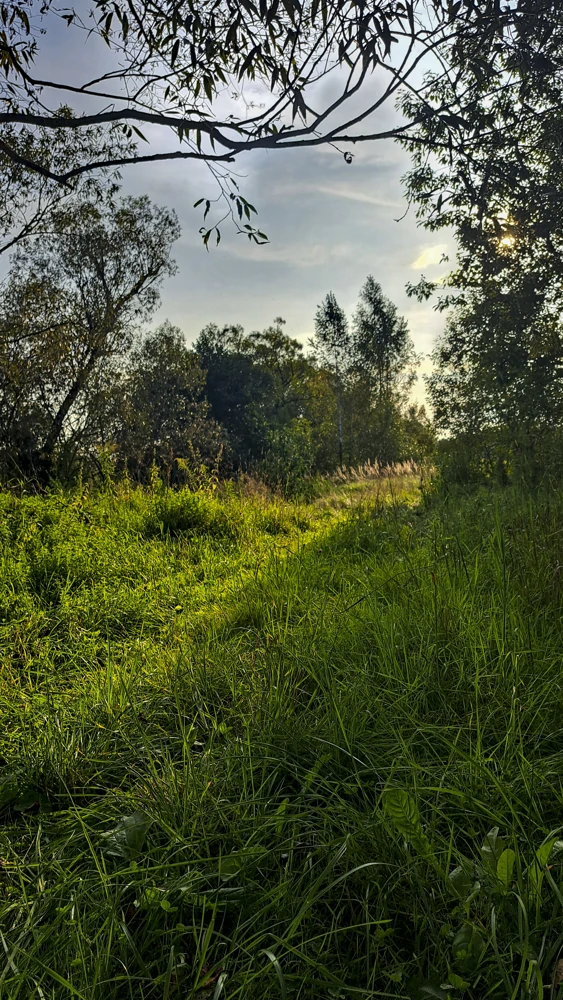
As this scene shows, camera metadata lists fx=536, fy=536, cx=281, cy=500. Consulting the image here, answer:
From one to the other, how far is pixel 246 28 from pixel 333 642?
2950 mm

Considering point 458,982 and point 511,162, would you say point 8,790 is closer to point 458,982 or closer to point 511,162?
point 458,982

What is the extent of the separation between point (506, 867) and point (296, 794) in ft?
2.01

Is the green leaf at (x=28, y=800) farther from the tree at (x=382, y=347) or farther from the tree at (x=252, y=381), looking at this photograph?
the tree at (x=382, y=347)

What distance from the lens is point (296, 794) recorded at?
148 cm

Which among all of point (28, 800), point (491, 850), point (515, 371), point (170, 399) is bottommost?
point (28, 800)

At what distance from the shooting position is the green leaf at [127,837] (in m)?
1.29

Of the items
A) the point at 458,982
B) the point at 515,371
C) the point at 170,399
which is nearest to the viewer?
the point at 458,982

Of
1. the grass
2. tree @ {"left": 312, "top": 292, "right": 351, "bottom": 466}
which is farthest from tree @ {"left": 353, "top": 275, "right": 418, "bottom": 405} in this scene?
the grass

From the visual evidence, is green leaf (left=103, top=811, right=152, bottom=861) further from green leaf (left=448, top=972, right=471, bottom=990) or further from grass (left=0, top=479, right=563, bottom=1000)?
green leaf (left=448, top=972, right=471, bottom=990)

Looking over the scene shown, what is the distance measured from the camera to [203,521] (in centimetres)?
555

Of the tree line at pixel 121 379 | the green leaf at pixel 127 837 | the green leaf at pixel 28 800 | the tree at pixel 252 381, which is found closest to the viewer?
the green leaf at pixel 127 837

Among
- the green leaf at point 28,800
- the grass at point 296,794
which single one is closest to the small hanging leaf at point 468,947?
the grass at point 296,794

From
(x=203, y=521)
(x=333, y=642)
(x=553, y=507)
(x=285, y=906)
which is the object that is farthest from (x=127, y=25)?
(x=203, y=521)

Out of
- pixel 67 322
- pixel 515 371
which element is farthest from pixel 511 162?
pixel 67 322
